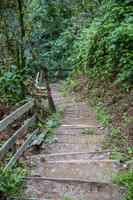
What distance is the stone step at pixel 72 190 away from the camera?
509 cm

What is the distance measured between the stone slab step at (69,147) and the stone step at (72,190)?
2069 millimetres

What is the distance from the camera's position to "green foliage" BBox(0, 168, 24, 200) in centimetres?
497

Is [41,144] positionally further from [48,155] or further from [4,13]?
[4,13]

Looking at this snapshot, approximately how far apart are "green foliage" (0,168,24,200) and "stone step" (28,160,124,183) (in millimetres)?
689

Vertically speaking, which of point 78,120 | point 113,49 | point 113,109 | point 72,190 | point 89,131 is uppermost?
point 113,49

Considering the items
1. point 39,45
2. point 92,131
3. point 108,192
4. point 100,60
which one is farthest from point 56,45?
point 108,192

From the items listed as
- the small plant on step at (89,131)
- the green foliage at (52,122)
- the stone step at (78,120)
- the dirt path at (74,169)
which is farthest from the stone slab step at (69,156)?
the stone step at (78,120)

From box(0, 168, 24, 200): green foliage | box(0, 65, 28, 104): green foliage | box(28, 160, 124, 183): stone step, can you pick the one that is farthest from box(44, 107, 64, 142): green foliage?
box(0, 168, 24, 200): green foliage

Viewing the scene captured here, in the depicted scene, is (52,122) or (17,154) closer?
(17,154)

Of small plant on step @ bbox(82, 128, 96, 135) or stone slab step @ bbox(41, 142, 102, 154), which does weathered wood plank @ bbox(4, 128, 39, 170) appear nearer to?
stone slab step @ bbox(41, 142, 102, 154)

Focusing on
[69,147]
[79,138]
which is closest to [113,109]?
[79,138]

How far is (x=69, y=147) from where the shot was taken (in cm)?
778

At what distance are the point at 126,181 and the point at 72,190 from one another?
2.82ft

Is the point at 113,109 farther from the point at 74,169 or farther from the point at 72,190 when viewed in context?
the point at 72,190
